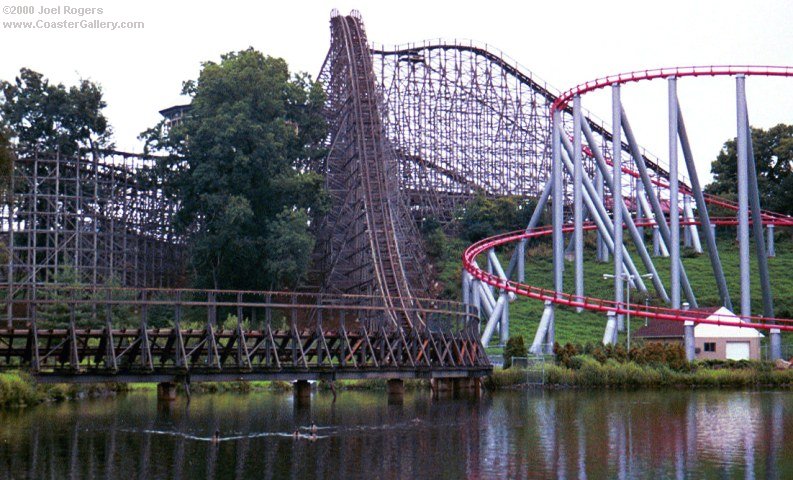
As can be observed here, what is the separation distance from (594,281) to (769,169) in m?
23.8

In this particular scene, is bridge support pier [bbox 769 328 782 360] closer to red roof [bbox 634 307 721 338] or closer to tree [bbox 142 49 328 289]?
red roof [bbox 634 307 721 338]

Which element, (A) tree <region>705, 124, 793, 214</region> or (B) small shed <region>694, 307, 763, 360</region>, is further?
(A) tree <region>705, 124, 793, 214</region>

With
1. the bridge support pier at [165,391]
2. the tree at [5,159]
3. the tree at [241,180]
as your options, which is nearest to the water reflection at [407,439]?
the bridge support pier at [165,391]

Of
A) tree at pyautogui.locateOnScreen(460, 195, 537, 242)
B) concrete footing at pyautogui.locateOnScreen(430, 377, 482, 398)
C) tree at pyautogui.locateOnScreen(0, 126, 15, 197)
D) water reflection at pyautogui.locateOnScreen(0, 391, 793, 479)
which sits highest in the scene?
tree at pyautogui.locateOnScreen(460, 195, 537, 242)

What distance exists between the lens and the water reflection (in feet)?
78.9

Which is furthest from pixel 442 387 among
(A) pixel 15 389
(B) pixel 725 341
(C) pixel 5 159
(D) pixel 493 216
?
(D) pixel 493 216

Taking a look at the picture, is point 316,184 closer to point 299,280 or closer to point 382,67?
point 299,280

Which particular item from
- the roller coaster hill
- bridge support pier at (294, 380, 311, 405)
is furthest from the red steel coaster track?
bridge support pier at (294, 380, 311, 405)

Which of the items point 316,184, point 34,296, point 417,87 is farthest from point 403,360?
point 417,87

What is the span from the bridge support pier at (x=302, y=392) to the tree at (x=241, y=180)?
23.1 meters

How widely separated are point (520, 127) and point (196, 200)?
74.7 ft

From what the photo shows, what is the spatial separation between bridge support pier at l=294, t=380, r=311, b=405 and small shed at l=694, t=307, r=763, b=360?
21.3 m

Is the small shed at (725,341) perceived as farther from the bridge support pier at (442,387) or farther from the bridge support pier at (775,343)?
the bridge support pier at (442,387)

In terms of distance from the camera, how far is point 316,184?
65812mm
